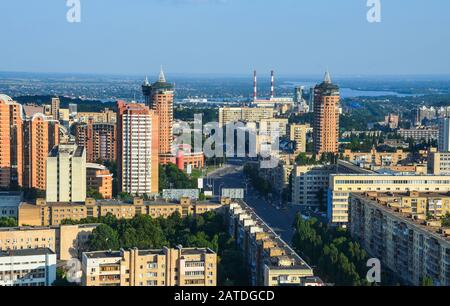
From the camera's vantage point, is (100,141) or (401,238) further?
(100,141)

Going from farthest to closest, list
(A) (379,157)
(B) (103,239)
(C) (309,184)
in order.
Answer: (A) (379,157) < (C) (309,184) < (B) (103,239)

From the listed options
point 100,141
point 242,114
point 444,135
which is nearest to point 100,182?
point 100,141

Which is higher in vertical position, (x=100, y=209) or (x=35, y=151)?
(x=35, y=151)

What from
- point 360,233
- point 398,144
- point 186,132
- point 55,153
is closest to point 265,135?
point 186,132

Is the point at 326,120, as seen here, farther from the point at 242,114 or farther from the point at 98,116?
the point at 242,114

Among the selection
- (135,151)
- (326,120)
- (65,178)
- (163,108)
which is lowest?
(65,178)

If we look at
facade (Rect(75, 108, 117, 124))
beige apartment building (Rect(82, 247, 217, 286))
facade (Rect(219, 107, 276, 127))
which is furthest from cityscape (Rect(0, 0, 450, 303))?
facade (Rect(219, 107, 276, 127))

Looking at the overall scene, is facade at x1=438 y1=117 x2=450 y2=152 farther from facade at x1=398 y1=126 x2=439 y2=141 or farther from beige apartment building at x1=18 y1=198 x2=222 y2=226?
beige apartment building at x1=18 y1=198 x2=222 y2=226
